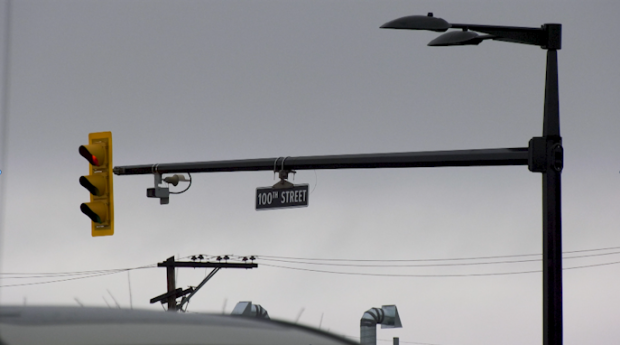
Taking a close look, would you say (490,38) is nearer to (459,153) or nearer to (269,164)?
(459,153)

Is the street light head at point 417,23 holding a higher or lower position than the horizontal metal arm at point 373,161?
higher

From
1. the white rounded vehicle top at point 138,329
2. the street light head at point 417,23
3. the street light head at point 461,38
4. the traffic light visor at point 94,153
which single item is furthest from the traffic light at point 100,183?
the white rounded vehicle top at point 138,329

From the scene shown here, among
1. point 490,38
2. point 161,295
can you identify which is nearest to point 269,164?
point 490,38

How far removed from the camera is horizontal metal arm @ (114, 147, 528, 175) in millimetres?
8102

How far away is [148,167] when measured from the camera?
40.7 feet

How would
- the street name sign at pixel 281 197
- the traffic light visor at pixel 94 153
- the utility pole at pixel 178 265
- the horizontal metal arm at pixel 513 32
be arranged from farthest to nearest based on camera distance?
the utility pole at pixel 178 265 < the traffic light visor at pixel 94 153 < the street name sign at pixel 281 197 < the horizontal metal arm at pixel 513 32

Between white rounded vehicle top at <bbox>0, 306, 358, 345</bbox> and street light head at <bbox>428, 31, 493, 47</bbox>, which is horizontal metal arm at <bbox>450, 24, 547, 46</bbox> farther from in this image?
white rounded vehicle top at <bbox>0, 306, 358, 345</bbox>

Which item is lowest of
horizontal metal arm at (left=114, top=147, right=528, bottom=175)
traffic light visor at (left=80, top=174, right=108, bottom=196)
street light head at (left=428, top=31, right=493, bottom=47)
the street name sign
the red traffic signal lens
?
the red traffic signal lens

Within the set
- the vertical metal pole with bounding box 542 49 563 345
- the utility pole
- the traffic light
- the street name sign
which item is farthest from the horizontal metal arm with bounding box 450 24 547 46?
the utility pole

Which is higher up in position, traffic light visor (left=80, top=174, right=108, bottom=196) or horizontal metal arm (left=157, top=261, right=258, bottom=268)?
traffic light visor (left=80, top=174, right=108, bottom=196)

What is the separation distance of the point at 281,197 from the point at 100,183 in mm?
2731

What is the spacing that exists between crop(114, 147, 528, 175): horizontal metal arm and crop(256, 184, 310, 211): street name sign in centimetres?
33

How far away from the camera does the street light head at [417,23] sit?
779 cm

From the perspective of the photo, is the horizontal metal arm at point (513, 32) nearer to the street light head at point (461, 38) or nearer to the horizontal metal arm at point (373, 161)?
the street light head at point (461, 38)
